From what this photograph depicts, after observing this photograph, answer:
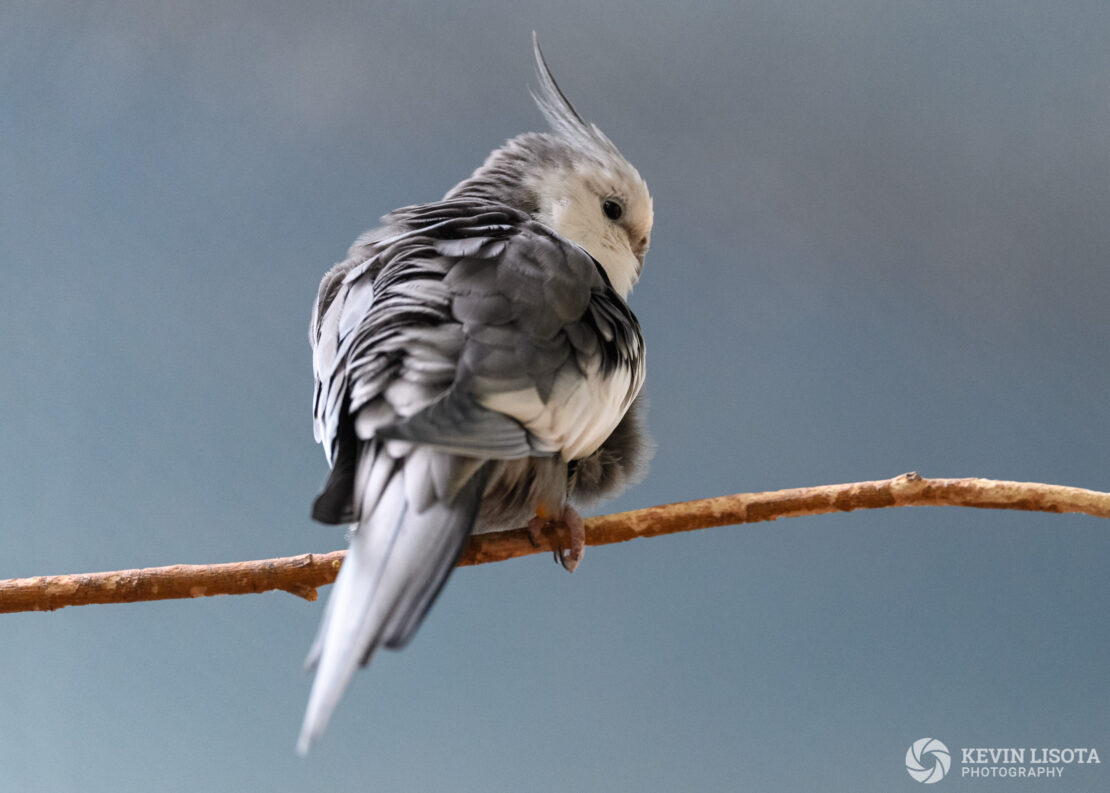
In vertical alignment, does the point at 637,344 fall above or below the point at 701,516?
above

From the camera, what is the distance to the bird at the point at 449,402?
0.74m

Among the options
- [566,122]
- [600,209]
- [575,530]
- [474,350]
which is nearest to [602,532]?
[575,530]

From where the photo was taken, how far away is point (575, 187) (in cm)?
150

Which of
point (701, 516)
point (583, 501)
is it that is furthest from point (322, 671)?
point (583, 501)

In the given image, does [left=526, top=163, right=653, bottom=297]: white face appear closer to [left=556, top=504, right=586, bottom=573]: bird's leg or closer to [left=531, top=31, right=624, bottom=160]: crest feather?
[left=531, top=31, right=624, bottom=160]: crest feather

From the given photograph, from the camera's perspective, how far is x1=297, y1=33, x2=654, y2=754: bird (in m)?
0.74

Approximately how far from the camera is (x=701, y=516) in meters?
1.08

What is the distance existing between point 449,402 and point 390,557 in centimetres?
15

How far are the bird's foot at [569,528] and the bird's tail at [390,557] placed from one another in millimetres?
268

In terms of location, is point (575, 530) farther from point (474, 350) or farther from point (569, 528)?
point (474, 350)

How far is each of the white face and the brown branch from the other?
53 centimetres

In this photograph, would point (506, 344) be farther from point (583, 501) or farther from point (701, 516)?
point (583, 501)

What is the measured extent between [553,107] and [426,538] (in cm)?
106

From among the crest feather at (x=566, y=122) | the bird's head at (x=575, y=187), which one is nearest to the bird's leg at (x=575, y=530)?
the bird's head at (x=575, y=187)
